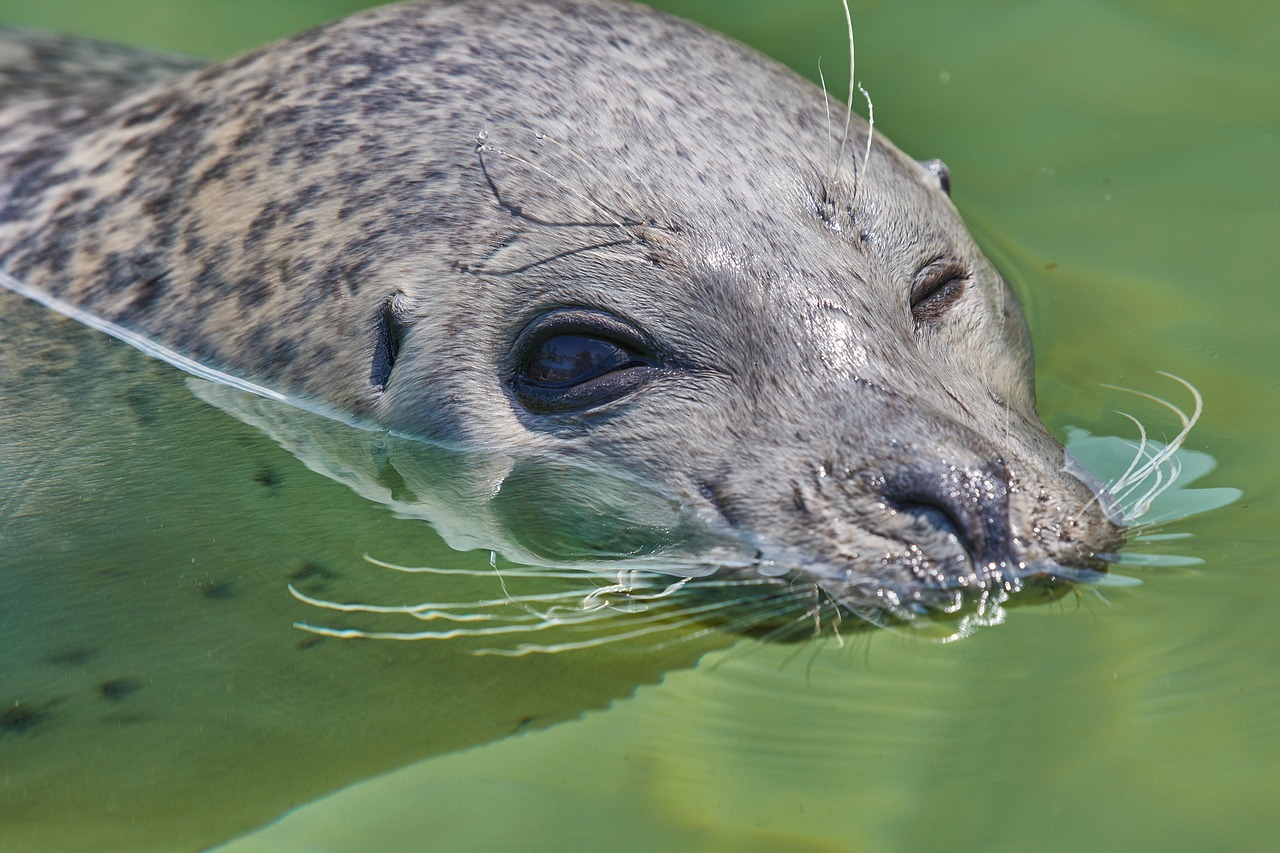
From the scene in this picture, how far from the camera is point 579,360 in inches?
119

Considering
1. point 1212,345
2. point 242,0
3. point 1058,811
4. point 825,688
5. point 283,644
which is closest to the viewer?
point 1058,811

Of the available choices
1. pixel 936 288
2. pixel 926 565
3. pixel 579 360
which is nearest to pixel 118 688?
pixel 579 360

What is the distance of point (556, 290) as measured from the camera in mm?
3061

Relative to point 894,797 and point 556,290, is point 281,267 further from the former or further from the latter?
point 894,797

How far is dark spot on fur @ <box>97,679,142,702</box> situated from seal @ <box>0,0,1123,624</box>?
772 millimetres

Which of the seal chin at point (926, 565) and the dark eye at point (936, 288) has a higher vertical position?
the dark eye at point (936, 288)

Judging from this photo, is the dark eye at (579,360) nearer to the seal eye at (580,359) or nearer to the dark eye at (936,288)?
the seal eye at (580,359)

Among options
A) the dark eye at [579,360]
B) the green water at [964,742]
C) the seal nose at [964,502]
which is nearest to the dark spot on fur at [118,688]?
the green water at [964,742]

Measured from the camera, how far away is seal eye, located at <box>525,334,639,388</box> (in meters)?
3.01

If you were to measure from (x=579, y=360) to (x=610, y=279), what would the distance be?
18 centimetres

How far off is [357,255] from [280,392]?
0.36 meters

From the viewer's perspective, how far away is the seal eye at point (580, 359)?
9.89 ft

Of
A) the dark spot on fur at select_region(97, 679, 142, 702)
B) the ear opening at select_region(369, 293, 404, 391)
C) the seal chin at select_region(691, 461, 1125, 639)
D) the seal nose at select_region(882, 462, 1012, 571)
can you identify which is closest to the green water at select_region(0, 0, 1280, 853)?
the seal chin at select_region(691, 461, 1125, 639)

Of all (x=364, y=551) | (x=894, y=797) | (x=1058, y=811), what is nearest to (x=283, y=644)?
(x=364, y=551)
